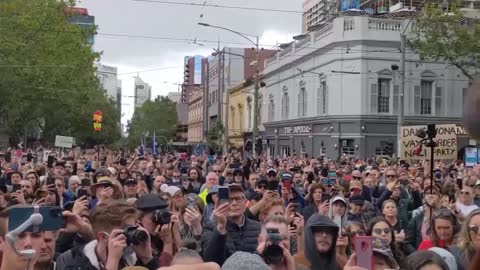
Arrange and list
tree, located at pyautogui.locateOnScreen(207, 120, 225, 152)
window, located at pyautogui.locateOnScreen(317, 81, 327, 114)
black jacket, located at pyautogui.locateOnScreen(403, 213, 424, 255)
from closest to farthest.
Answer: black jacket, located at pyautogui.locateOnScreen(403, 213, 424, 255), window, located at pyautogui.locateOnScreen(317, 81, 327, 114), tree, located at pyautogui.locateOnScreen(207, 120, 225, 152)

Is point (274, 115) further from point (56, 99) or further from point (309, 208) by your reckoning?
point (309, 208)

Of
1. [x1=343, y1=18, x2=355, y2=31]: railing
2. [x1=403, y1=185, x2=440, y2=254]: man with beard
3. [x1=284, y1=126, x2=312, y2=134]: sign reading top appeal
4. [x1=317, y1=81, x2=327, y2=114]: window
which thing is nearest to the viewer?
[x1=403, y1=185, x2=440, y2=254]: man with beard

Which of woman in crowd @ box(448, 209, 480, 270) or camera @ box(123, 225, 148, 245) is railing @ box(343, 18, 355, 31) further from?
camera @ box(123, 225, 148, 245)

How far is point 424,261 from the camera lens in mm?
4215

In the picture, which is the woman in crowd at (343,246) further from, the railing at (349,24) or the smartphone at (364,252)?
the railing at (349,24)

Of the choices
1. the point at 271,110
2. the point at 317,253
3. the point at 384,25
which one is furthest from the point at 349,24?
the point at 317,253

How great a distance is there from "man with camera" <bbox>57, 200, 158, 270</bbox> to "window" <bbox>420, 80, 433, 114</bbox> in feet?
128

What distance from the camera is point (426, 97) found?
42125 mm

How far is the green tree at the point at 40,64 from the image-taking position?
3691cm

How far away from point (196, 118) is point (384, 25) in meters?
72.1

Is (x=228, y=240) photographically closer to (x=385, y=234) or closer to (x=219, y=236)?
(x=219, y=236)

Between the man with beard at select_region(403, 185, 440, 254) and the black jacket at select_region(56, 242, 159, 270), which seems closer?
the black jacket at select_region(56, 242, 159, 270)

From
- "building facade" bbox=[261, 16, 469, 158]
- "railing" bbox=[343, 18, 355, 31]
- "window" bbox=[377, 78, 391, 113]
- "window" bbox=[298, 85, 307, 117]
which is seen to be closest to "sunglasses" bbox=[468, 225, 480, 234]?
"building facade" bbox=[261, 16, 469, 158]

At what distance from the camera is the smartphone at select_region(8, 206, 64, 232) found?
3.69 meters
